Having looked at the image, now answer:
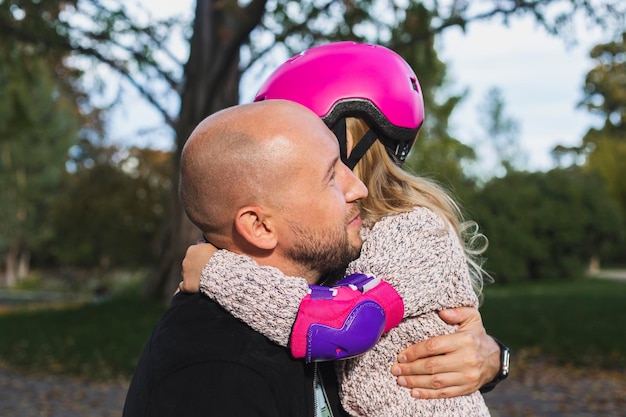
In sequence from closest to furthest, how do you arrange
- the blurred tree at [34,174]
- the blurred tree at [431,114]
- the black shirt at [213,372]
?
the black shirt at [213,372], the blurred tree at [431,114], the blurred tree at [34,174]

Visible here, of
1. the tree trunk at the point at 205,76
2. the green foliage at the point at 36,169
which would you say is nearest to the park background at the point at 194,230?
the tree trunk at the point at 205,76

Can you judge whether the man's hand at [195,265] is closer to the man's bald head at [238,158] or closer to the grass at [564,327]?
the man's bald head at [238,158]

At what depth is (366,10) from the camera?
9609 mm

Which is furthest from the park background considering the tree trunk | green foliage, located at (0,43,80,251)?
green foliage, located at (0,43,80,251)

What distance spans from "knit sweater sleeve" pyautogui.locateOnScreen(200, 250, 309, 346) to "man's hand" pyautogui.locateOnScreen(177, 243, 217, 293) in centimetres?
6

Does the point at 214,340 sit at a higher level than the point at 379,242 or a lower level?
lower

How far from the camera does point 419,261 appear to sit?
2.07 metres

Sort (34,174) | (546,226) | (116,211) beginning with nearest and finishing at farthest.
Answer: (116,211)
(546,226)
(34,174)

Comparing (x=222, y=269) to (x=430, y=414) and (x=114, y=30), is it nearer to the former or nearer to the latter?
(x=430, y=414)

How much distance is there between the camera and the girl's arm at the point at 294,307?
172 cm

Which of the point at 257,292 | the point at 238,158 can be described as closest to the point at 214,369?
the point at 257,292

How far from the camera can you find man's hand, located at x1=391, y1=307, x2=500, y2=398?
2.04 m

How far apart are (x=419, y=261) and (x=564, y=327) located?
36.9 ft

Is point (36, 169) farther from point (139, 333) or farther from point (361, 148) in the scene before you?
point (361, 148)
